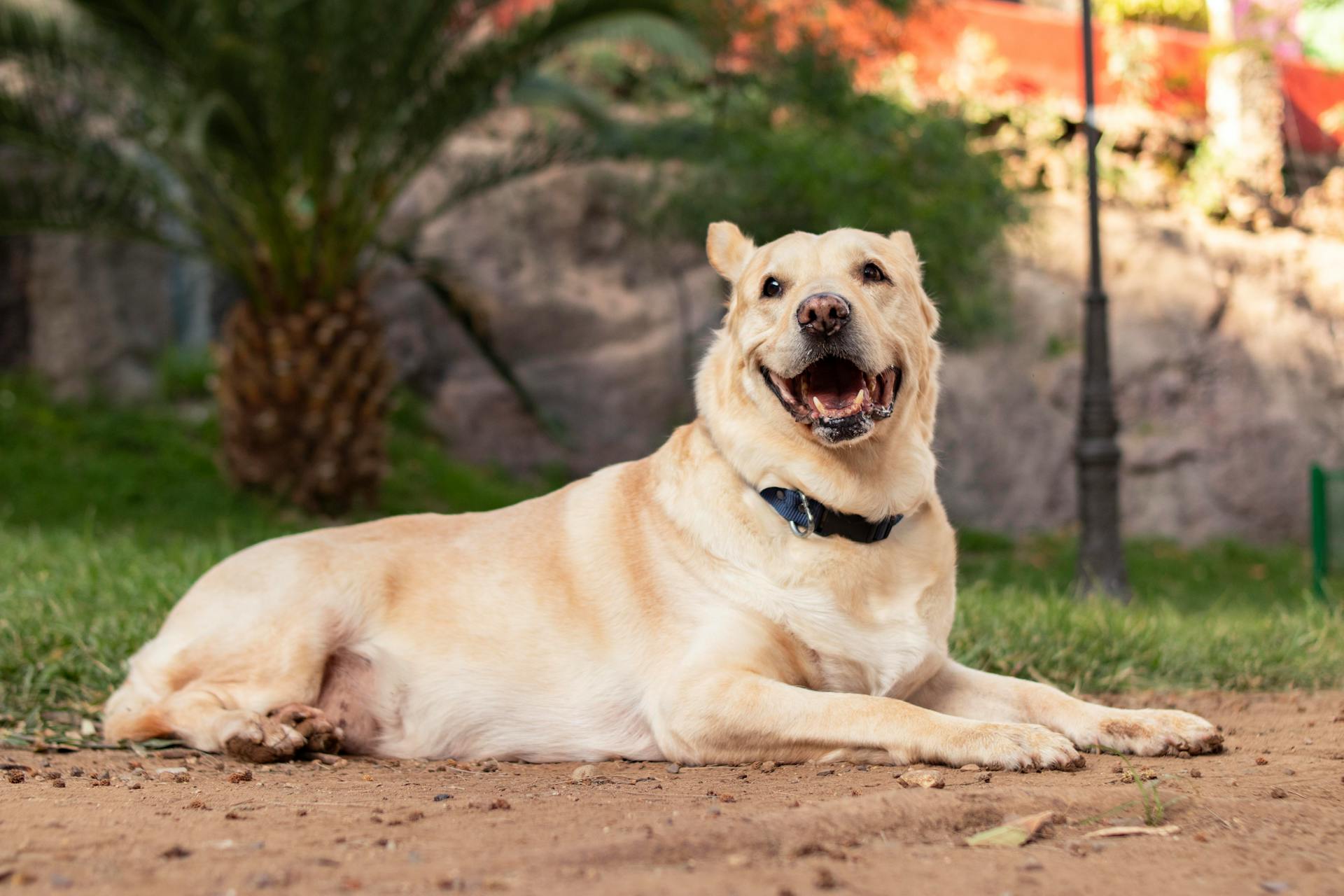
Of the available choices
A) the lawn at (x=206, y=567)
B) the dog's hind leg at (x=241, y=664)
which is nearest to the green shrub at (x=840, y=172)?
the lawn at (x=206, y=567)

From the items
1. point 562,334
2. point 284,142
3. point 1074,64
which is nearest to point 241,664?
point 284,142

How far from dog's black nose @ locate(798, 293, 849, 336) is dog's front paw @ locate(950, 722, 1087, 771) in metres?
1.09

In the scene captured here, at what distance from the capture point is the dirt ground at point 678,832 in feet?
6.69

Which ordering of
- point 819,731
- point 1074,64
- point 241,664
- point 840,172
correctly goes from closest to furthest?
point 819,731 < point 241,664 < point 840,172 < point 1074,64

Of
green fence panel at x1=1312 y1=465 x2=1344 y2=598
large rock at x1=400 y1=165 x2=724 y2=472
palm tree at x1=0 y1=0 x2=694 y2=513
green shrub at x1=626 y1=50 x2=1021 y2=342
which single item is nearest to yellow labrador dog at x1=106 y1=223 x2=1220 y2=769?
palm tree at x1=0 y1=0 x2=694 y2=513

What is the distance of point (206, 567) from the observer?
18.4ft

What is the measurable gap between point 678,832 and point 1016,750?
1.06m

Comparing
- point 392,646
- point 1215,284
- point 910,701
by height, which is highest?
point 1215,284

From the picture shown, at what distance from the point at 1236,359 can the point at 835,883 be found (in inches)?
559

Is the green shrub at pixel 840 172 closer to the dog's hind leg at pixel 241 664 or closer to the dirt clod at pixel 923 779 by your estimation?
the dog's hind leg at pixel 241 664

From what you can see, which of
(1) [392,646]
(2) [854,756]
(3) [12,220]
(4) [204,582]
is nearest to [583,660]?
(1) [392,646]

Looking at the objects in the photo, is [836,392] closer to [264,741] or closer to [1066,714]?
[1066,714]

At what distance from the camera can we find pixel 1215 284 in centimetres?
1462

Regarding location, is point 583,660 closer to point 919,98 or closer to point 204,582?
point 204,582
